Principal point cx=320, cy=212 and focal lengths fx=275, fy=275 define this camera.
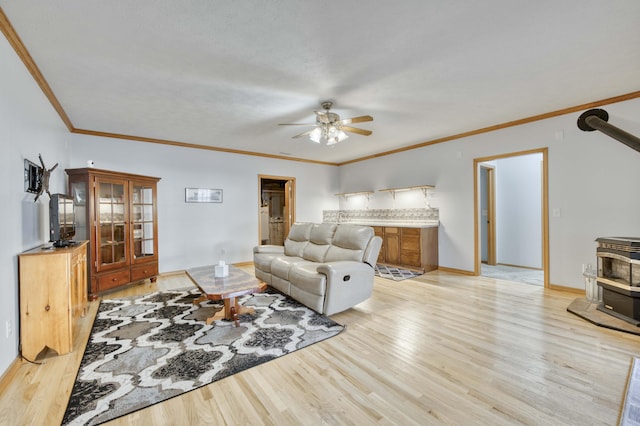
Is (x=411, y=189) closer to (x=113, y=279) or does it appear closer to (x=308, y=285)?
(x=308, y=285)

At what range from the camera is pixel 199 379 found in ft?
6.47

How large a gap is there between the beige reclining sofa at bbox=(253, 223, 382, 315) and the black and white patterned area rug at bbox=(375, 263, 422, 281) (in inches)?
61.4

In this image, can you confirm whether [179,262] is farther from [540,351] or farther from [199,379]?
[540,351]

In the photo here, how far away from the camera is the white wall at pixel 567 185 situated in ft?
11.2

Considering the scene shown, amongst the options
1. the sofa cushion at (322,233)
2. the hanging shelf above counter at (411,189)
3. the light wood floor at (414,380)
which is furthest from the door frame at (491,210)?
the sofa cushion at (322,233)

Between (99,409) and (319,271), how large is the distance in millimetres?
2013

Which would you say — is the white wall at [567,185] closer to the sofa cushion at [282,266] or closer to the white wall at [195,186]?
the sofa cushion at [282,266]

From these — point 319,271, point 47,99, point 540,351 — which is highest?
point 47,99

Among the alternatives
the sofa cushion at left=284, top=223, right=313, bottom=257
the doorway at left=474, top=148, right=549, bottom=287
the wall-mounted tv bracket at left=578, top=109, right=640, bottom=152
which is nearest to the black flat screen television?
the sofa cushion at left=284, top=223, right=313, bottom=257

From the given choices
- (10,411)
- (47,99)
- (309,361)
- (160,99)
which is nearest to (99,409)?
Result: (10,411)

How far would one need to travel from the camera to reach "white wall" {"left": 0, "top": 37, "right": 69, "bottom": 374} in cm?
200

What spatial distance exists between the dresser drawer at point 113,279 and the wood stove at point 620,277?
620 centimetres

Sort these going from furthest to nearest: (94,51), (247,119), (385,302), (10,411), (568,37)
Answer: (247,119)
(385,302)
(94,51)
(568,37)
(10,411)

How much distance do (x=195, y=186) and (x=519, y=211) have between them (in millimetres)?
6668
